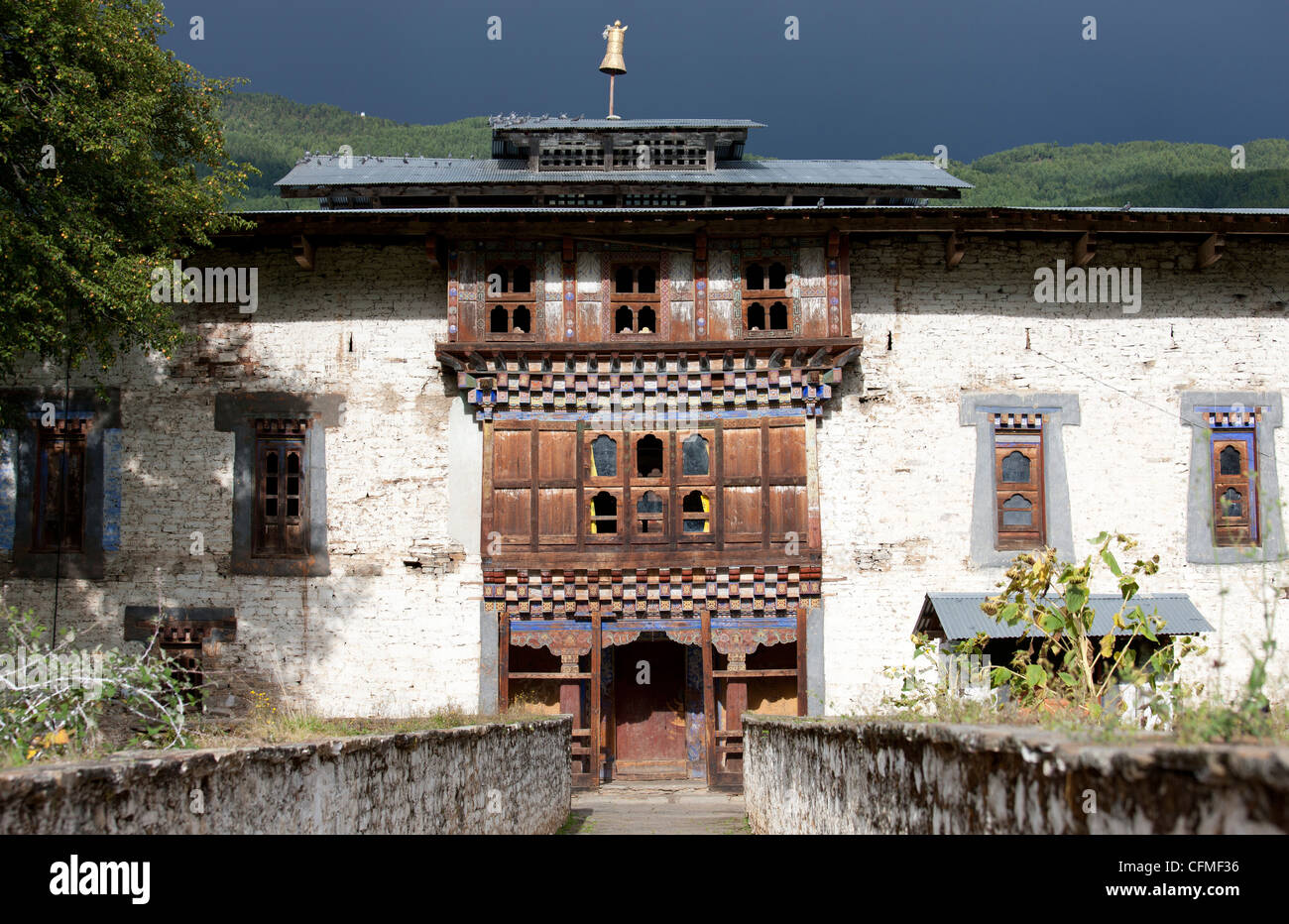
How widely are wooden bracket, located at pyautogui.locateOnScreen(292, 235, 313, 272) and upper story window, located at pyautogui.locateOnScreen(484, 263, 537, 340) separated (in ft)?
9.40

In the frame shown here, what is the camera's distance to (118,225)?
13453 millimetres

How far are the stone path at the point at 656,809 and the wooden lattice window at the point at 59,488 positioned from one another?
9160 mm

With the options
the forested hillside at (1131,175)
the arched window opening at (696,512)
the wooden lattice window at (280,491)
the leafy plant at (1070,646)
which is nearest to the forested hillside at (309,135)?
the forested hillside at (1131,175)

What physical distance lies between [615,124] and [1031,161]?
36.2 m

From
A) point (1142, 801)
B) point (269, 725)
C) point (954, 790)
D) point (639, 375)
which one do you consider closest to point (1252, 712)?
point (1142, 801)

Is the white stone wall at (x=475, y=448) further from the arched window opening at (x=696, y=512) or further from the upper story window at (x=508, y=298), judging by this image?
the arched window opening at (x=696, y=512)

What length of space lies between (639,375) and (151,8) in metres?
8.22

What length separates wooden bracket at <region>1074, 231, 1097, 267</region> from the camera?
642 inches

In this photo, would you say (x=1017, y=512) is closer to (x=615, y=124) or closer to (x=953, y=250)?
(x=953, y=250)

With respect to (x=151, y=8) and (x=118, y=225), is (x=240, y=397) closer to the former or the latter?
(x=118, y=225)

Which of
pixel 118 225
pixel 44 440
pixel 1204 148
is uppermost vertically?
pixel 1204 148

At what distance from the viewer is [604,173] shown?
19.2 meters

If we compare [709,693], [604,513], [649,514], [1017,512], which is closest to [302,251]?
[604,513]

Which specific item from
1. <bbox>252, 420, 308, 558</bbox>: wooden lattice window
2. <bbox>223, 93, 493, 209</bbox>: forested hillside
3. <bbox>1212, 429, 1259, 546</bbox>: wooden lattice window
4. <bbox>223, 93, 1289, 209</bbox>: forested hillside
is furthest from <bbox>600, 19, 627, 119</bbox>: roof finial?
<bbox>223, 93, 493, 209</bbox>: forested hillside
